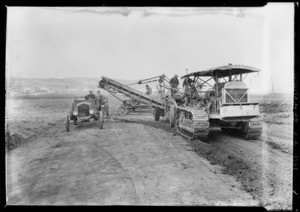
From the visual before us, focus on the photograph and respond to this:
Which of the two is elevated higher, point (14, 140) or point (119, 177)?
point (14, 140)

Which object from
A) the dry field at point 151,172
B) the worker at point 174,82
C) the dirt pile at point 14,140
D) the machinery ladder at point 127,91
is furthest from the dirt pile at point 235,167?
the dirt pile at point 14,140

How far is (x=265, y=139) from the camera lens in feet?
32.7

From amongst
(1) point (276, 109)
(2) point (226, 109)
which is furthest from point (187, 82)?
(1) point (276, 109)

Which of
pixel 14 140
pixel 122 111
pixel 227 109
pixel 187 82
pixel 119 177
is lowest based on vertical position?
pixel 119 177

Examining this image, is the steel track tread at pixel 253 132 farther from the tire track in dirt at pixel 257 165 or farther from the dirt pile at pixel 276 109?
the dirt pile at pixel 276 109

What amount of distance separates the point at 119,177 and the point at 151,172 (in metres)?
0.80

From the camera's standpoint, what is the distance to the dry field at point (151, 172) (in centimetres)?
473

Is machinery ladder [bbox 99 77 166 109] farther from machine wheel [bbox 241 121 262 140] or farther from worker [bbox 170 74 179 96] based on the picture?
machine wheel [bbox 241 121 262 140]

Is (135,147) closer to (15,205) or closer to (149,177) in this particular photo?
(149,177)

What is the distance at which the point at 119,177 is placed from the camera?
556cm

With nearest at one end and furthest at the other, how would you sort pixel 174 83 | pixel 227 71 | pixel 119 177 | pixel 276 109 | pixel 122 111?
1. pixel 119 177
2. pixel 227 71
3. pixel 174 83
4. pixel 122 111
5. pixel 276 109

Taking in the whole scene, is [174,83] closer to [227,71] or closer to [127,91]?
[127,91]

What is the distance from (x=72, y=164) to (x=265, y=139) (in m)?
7.65
